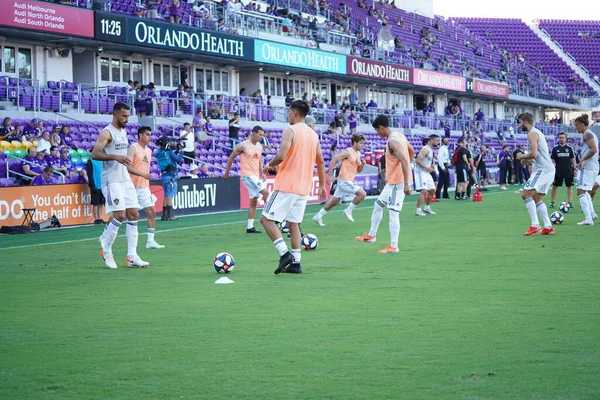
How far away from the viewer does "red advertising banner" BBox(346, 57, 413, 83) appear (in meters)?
46.6

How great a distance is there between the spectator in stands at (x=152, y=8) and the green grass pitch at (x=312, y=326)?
21.2 metres

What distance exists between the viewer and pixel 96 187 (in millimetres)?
20922

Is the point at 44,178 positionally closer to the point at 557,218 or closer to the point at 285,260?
the point at 285,260

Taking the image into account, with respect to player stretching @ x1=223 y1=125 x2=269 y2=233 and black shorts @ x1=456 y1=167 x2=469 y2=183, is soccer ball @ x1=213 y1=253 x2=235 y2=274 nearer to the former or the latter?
player stretching @ x1=223 y1=125 x2=269 y2=233

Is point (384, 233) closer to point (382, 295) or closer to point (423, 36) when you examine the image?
point (382, 295)

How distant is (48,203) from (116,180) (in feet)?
29.8

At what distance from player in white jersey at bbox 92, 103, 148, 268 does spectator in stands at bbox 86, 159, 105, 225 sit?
8.71 m

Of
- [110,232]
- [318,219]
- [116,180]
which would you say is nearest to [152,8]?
[318,219]

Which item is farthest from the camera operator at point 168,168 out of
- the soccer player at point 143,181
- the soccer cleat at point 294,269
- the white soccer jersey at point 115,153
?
the soccer cleat at point 294,269

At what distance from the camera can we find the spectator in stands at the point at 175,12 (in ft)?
113

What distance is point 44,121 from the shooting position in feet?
88.0

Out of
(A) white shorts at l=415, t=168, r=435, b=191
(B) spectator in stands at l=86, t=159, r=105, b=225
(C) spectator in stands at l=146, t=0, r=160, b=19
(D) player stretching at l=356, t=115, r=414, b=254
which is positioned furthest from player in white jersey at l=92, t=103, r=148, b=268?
(C) spectator in stands at l=146, t=0, r=160, b=19

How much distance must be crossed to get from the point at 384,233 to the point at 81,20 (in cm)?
1688

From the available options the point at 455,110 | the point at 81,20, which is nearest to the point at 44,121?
the point at 81,20
